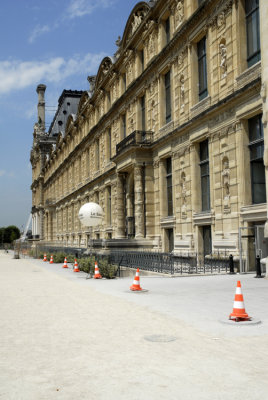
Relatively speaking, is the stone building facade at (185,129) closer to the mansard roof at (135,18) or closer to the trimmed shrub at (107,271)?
the mansard roof at (135,18)

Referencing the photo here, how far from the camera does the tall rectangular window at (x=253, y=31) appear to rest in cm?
2059

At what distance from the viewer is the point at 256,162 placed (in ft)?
67.9

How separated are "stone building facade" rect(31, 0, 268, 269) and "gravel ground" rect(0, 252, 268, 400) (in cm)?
771

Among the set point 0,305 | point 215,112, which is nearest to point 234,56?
point 215,112

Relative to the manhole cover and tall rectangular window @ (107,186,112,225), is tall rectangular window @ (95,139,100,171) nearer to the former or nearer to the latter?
tall rectangular window @ (107,186,112,225)

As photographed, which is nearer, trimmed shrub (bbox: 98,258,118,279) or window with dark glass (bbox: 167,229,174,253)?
trimmed shrub (bbox: 98,258,118,279)

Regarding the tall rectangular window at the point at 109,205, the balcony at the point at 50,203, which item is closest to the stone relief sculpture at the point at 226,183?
the tall rectangular window at the point at 109,205

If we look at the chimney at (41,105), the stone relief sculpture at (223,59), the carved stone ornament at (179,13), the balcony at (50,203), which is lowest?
the balcony at (50,203)

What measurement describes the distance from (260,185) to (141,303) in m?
10.9

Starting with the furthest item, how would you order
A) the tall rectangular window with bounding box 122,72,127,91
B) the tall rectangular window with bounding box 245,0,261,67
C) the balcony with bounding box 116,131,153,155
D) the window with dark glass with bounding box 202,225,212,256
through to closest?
the tall rectangular window with bounding box 122,72,127,91
the balcony with bounding box 116,131,153,155
the window with dark glass with bounding box 202,225,212,256
the tall rectangular window with bounding box 245,0,261,67

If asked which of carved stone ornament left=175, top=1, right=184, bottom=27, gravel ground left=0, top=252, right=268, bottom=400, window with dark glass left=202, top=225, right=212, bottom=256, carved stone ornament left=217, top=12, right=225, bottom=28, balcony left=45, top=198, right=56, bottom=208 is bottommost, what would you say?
gravel ground left=0, top=252, right=268, bottom=400

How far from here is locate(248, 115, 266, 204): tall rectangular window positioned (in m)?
20.3

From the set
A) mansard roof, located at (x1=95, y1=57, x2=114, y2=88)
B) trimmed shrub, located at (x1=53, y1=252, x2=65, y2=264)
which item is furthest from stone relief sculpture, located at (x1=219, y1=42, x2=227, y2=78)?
trimmed shrub, located at (x1=53, y1=252, x2=65, y2=264)

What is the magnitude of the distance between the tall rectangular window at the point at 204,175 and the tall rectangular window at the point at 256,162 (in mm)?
4259
